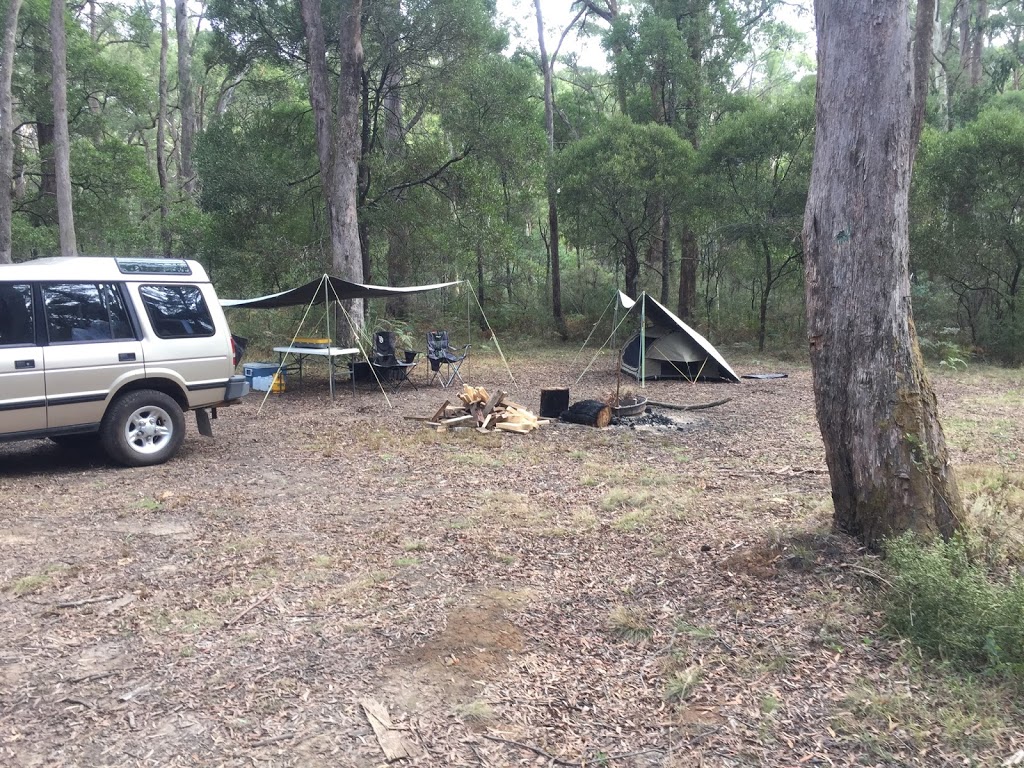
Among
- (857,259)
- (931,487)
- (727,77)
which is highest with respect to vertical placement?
(727,77)

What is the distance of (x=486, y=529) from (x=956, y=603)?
2.70m

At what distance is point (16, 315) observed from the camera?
5914 millimetres

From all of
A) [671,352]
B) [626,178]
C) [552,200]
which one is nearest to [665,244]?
[626,178]

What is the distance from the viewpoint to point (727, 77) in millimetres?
19656

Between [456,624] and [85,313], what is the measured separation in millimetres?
4606

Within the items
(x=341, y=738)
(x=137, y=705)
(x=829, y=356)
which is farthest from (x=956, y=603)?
(x=137, y=705)

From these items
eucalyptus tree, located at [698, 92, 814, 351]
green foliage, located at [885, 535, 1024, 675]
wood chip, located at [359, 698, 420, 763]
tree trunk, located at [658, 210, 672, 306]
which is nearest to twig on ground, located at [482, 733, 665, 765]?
wood chip, located at [359, 698, 420, 763]

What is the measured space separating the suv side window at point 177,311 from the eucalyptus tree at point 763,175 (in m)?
12.1

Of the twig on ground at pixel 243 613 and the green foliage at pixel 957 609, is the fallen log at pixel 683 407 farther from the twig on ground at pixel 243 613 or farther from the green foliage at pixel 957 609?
the twig on ground at pixel 243 613

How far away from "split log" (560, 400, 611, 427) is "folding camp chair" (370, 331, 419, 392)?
3589mm

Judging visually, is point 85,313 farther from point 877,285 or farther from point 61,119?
point 61,119

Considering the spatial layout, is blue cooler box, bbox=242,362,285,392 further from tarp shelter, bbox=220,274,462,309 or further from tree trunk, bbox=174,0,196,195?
tree trunk, bbox=174,0,196,195

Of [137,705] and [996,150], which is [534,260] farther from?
[137,705]

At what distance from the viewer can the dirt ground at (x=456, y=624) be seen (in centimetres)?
256
